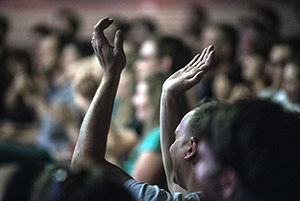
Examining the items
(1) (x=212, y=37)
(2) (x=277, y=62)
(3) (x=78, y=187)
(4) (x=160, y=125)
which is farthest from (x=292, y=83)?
(3) (x=78, y=187)

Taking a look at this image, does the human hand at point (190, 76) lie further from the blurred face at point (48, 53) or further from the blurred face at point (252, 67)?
the blurred face at point (48, 53)

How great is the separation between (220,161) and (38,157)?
1.17 metres

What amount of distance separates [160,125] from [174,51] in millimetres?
1588

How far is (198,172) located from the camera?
1573mm

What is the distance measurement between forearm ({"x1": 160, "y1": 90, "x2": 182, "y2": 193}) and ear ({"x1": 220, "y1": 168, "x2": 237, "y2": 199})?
0.40 meters

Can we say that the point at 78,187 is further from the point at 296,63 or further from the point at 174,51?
the point at 296,63

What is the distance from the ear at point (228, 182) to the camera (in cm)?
149

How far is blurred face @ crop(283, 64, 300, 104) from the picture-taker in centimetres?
396

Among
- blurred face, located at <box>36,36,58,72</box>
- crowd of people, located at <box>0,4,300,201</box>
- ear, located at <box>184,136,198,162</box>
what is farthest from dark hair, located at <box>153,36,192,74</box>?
blurred face, located at <box>36,36,58,72</box>

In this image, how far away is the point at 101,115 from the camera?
173 cm

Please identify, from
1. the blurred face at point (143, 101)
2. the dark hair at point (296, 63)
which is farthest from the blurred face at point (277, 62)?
the blurred face at point (143, 101)

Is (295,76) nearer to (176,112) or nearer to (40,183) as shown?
(176,112)

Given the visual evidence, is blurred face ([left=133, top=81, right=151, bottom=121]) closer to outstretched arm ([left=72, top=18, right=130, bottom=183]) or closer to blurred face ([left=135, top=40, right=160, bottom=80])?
blurred face ([left=135, top=40, right=160, bottom=80])

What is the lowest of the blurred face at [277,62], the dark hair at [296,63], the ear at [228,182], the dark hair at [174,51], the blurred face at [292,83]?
the blurred face at [277,62]
